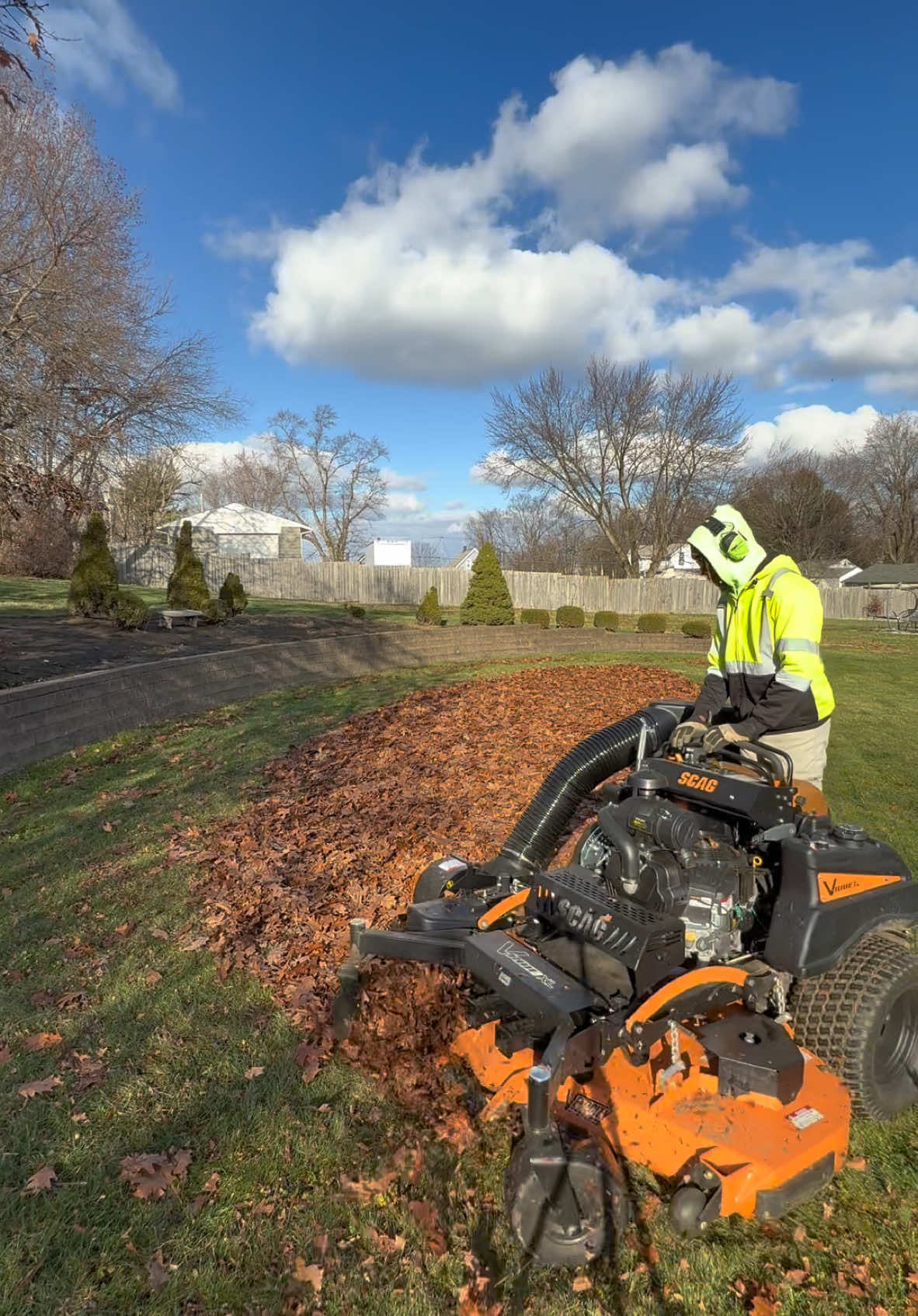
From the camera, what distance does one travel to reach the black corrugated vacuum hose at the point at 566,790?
3541 millimetres

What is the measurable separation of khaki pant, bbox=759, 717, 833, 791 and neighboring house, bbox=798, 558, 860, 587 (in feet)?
192

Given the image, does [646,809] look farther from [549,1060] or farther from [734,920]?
[549,1060]

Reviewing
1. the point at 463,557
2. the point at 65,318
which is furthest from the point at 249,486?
the point at 65,318

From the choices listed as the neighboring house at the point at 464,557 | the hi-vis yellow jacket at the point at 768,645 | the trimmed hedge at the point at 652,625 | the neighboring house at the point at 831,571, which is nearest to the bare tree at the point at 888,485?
the neighboring house at the point at 831,571

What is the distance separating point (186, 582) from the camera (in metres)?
16.3

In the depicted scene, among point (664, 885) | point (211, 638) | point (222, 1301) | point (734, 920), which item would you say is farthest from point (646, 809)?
point (211, 638)

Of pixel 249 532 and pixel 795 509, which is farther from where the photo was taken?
pixel 795 509

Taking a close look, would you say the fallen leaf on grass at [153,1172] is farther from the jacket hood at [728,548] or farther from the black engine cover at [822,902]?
the jacket hood at [728,548]

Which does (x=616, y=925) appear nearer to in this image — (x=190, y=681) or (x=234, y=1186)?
(x=234, y=1186)

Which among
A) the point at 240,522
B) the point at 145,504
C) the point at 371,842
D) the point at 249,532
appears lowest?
the point at 371,842

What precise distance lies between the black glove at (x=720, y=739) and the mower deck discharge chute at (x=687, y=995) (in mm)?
52

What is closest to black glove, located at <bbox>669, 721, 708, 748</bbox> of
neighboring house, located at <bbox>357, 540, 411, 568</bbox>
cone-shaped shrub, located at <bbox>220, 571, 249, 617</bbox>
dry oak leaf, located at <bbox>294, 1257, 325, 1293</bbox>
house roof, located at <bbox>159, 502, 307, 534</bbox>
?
dry oak leaf, located at <bbox>294, 1257, 325, 1293</bbox>

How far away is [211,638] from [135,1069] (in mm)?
11598

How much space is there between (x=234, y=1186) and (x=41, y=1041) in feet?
4.21
